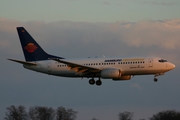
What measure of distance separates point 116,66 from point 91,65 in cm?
378

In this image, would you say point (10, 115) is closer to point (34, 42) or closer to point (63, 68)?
point (63, 68)

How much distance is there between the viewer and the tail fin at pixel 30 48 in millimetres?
79438

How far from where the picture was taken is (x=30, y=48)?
81.0 metres

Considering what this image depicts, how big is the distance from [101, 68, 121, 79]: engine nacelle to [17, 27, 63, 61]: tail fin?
9.45 m

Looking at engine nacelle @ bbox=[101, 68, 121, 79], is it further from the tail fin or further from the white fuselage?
the tail fin

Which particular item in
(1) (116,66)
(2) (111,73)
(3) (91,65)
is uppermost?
(3) (91,65)

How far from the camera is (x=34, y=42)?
82188 millimetres

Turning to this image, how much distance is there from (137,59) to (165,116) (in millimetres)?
9479

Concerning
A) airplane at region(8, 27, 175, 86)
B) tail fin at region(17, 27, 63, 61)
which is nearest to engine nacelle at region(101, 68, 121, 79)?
airplane at region(8, 27, 175, 86)

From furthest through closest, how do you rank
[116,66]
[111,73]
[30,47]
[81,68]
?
1. [30,47]
2. [81,68]
3. [116,66]
4. [111,73]

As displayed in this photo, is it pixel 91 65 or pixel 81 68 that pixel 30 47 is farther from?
pixel 91 65

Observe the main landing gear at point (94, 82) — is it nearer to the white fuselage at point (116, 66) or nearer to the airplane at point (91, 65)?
the airplane at point (91, 65)

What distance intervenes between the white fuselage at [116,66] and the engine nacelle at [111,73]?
64 cm

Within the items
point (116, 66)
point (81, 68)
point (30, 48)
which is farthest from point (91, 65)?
point (30, 48)
